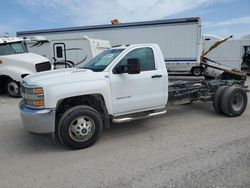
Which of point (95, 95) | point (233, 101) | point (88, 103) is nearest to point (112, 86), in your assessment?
point (95, 95)

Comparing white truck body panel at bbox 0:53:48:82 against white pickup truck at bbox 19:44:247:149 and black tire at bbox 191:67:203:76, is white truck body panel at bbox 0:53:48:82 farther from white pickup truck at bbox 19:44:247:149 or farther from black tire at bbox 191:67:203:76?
black tire at bbox 191:67:203:76

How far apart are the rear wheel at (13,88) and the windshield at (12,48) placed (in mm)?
1307

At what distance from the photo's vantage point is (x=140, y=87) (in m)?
5.04

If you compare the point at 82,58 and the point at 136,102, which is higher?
the point at 82,58

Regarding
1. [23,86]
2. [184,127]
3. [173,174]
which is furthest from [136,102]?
[23,86]

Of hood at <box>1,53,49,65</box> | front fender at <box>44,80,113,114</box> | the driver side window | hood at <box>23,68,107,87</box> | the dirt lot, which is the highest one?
hood at <box>1,53,49,65</box>

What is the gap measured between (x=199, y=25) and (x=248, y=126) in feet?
28.4

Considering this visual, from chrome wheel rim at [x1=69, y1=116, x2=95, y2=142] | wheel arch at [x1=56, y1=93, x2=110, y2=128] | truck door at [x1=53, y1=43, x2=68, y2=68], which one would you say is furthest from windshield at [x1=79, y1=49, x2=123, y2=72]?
truck door at [x1=53, y1=43, x2=68, y2=68]

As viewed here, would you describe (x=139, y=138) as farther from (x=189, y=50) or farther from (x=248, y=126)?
(x=189, y=50)

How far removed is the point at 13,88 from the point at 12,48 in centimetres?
193

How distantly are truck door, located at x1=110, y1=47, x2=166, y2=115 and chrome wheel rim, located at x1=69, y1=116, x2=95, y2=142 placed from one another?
24.3 inches

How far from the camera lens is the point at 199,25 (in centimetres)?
1295

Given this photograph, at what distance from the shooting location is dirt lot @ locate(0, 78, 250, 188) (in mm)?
3357

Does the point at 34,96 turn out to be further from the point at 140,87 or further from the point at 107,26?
the point at 107,26
